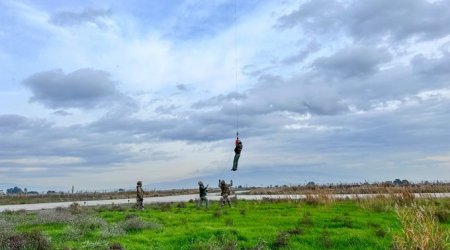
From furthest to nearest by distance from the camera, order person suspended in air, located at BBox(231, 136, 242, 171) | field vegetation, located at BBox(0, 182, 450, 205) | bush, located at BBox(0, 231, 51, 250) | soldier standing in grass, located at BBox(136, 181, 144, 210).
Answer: field vegetation, located at BBox(0, 182, 450, 205) < soldier standing in grass, located at BBox(136, 181, 144, 210) < person suspended in air, located at BBox(231, 136, 242, 171) < bush, located at BBox(0, 231, 51, 250)

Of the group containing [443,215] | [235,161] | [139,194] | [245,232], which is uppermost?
[235,161]

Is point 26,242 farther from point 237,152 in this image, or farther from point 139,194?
point 139,194

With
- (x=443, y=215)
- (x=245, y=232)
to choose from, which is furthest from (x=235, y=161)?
(x=443, y=215)

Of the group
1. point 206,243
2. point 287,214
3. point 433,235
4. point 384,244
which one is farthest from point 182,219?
point 433,235

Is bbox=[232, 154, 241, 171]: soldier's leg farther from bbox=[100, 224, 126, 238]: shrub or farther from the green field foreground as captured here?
bbox=[100, 224, 126, 238]: shrub

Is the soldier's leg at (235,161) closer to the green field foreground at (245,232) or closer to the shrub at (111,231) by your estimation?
the green field foreground at (245,232)

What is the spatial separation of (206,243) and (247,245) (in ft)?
5.16

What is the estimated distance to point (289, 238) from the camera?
63.4 feet

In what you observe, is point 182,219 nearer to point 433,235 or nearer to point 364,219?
point 364,219

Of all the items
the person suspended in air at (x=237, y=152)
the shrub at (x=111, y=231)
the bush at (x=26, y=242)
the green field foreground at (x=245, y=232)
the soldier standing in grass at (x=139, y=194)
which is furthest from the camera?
the soldier standing in grass at (x=139, y=194)

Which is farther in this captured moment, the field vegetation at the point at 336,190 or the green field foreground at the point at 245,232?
the field vegetation at the point at 336,190

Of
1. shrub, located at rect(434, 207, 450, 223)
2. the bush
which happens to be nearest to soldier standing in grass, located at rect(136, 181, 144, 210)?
the bush

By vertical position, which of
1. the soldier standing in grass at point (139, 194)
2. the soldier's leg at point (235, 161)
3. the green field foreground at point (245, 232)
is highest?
the soldier's leg at point (235, 161)

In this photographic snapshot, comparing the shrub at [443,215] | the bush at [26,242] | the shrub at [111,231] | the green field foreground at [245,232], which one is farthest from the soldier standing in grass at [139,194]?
the shrub at [443,215]
